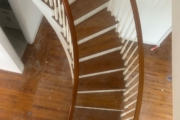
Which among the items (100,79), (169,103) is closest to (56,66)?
(100,79)

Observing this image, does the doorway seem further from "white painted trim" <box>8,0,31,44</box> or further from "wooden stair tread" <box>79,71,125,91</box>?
"wooden stair tread" <box>79,71,125,91</box>

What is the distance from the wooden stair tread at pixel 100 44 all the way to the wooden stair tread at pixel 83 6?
0.38 meters

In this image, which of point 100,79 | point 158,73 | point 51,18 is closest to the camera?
→ point 51,18

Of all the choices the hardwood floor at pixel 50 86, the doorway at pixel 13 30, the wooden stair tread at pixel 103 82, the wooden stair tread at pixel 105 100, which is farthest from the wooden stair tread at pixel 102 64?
the doorway at pixel 13 30

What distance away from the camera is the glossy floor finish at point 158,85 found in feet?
10.9

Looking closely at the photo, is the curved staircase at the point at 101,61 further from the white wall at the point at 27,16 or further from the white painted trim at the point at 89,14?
the white wall at the point at 27,16

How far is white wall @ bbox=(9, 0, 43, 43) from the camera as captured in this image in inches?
111

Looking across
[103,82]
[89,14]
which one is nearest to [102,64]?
[103,82]

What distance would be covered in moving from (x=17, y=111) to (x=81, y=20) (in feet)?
4.96

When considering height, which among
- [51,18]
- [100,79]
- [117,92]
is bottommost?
[117,92]

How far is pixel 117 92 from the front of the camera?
306 cm

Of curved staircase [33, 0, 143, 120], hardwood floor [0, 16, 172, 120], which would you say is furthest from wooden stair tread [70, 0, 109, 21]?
hardwood floor [0, 16, 172, 120]

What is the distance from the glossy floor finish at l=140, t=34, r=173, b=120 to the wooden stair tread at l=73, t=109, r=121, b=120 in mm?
512

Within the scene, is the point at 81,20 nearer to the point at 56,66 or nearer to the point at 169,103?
the point at 56,66
